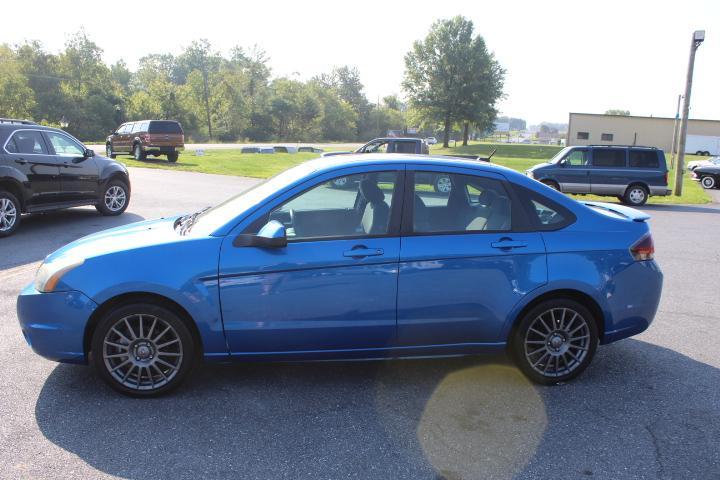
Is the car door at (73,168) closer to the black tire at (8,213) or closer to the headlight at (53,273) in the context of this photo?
the black tire at (8,213)

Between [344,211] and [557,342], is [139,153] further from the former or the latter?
[557,342]

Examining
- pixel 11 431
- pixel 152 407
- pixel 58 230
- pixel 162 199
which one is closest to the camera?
pixel 11 431

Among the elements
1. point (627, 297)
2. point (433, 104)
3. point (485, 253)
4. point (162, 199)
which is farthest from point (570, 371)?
point (433, 104)

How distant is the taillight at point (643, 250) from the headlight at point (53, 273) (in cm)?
389

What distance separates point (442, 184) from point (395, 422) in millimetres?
1704

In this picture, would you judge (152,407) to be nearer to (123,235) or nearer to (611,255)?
(123,235)

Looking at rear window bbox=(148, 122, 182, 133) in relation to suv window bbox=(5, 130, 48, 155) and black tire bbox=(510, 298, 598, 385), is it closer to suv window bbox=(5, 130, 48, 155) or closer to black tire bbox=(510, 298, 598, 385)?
suv window bbox=(5, 130, 48, 155)

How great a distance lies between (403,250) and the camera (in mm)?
3850

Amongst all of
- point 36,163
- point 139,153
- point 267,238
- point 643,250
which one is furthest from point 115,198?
point 139,153

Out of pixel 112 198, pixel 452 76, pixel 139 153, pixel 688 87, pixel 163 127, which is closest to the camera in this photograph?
pixel 112 198

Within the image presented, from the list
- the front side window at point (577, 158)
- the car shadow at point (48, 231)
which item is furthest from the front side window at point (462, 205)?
the front side window at point (577, 158)

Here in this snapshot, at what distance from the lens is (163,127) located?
27.2 m

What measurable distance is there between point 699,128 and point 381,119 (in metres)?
57.9

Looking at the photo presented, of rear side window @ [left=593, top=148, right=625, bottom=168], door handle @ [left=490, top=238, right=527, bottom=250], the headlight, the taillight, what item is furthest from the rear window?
the taillight
